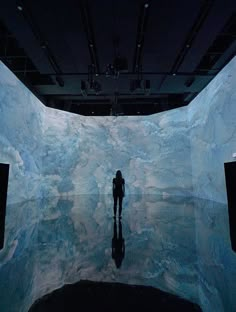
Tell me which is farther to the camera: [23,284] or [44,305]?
[23,284]

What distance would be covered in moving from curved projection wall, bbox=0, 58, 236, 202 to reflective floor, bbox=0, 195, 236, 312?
14.1 feet

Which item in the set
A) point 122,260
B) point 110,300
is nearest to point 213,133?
point 122,260

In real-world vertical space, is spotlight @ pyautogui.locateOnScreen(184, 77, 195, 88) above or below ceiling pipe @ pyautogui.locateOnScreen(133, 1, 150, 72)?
above

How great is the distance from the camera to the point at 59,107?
12891 millimetres

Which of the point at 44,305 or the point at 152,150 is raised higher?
the point at 152,150

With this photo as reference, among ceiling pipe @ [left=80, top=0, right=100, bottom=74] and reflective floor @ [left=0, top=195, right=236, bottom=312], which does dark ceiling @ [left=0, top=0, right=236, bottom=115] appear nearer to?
ceiling pipe @ [left=80, top=0, right=100, bottom=74]

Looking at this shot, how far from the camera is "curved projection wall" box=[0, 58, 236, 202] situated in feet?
26.8

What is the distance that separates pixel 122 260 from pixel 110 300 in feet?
3.25

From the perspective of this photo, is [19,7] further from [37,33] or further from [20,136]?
[20,136]

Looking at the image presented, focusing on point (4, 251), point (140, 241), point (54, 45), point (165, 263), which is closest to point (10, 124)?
point (54, 45)

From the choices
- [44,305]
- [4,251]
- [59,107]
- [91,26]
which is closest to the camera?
[44,305]

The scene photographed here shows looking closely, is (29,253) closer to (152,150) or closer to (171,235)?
(171,235)

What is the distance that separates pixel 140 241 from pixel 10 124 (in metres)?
6.55

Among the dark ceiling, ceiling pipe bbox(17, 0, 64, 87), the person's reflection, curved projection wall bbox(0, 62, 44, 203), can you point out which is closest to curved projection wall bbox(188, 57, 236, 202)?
the dark ceiling
